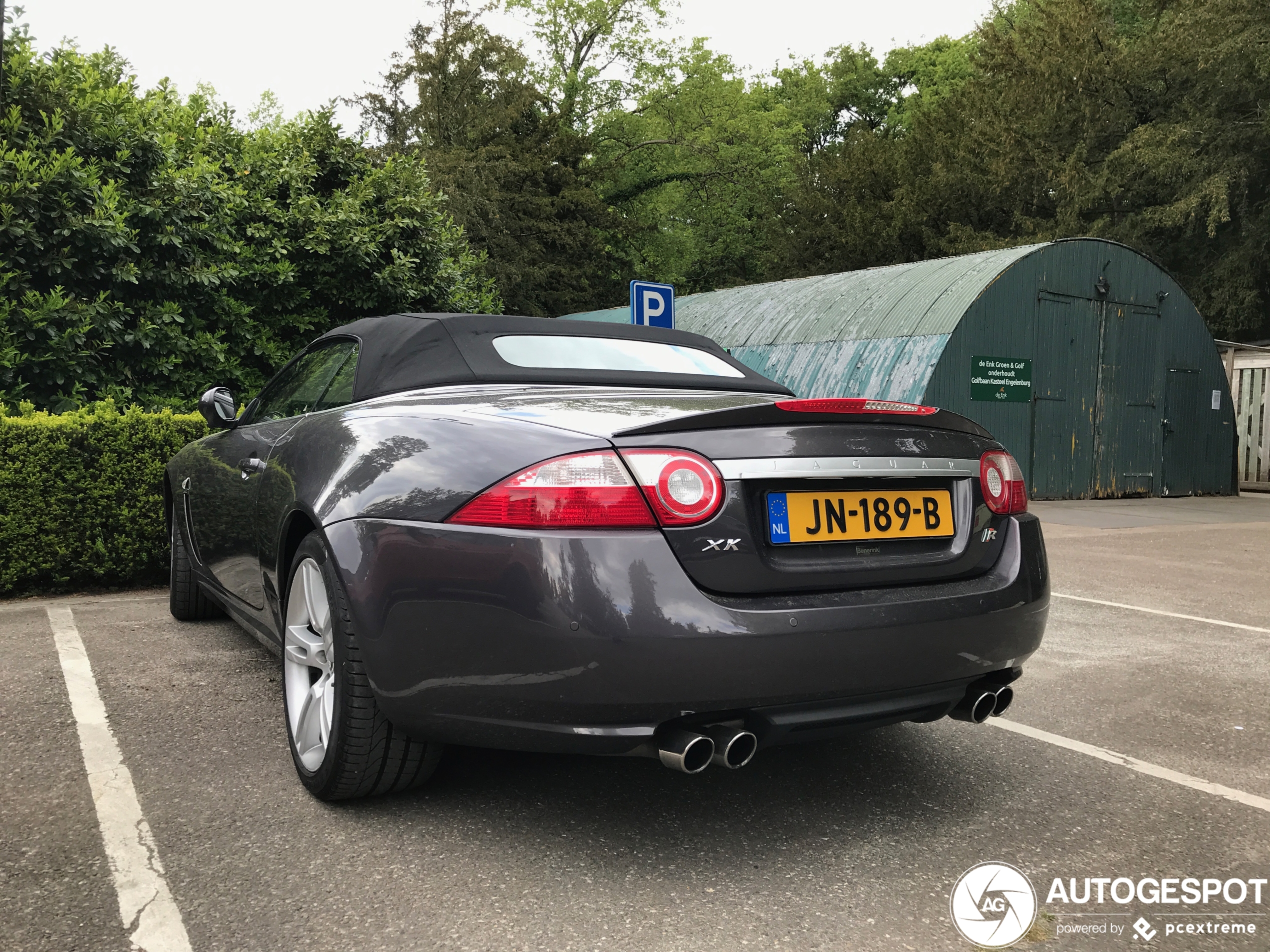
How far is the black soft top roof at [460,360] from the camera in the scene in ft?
11.4

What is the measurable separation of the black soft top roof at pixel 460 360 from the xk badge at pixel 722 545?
4.58 ft

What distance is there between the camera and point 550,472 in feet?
7.73

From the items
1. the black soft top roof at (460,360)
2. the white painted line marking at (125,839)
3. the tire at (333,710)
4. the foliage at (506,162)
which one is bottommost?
the white painted line marking at (125,839)

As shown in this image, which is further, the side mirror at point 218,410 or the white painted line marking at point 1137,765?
the side mirror at point 218,410

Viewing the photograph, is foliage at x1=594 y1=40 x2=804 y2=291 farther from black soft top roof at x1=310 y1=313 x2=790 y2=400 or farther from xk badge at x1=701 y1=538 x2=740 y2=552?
xk badge at x1=701 y1=538 x2=740 y2=552

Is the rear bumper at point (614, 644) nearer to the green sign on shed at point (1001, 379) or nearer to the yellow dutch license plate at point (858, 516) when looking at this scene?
the yellow dutch license plate at point (858, 516)

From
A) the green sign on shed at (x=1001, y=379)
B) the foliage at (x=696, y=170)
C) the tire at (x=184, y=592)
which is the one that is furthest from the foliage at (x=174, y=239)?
the foliage at (x=696, y=170)

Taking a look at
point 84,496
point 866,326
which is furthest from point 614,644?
point 866,326

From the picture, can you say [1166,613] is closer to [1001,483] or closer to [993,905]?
[1001,483]

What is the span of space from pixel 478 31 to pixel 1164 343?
2530cm

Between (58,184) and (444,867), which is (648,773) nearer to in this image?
(444,867)

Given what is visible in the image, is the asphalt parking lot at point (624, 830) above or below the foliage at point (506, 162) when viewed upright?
below

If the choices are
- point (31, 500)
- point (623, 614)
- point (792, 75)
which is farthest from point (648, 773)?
point (792, 75)

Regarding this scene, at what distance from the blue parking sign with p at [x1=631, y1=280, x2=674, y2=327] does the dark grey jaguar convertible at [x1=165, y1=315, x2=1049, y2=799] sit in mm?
5459
